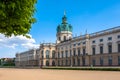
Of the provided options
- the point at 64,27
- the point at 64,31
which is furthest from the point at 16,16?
the point at 64,27

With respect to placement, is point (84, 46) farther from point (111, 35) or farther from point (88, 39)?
point (111, 35)

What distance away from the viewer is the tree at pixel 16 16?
1336cm

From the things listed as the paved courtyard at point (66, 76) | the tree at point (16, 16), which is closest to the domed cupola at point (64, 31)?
the paved courtyard at point (66, 76)

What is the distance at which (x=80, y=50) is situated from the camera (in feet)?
325

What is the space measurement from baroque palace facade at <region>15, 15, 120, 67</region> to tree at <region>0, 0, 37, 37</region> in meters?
63.7

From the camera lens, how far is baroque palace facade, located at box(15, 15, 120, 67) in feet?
261

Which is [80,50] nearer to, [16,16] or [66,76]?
[66,76]

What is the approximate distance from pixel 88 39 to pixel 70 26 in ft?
134

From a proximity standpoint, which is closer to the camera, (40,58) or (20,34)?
(20,34)

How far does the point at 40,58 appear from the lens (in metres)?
129

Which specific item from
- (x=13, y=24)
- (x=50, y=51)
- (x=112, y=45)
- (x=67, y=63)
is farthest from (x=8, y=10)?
(x=50, y=51)

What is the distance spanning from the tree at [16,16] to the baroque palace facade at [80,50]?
63.7 meters

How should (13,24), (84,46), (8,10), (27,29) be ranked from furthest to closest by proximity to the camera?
(84,46)
(27,29)
(13,24)
(8,10)

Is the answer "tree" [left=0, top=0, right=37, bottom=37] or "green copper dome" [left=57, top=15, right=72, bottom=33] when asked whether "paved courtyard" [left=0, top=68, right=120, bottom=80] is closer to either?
"tree" [left=0, top=0, right=37, bottom=37]
